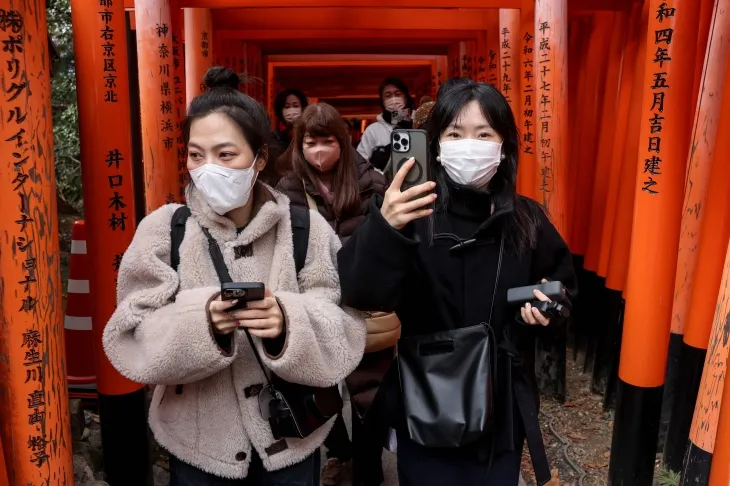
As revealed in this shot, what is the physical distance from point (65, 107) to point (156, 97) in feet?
14.1

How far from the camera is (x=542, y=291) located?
189 centimetres

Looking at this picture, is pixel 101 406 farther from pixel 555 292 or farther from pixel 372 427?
pixel 555 292

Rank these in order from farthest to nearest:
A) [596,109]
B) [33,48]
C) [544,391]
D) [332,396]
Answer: [596,109]
[544,391]
[33,48]
[332,396]

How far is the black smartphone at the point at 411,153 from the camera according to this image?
167 centimetres

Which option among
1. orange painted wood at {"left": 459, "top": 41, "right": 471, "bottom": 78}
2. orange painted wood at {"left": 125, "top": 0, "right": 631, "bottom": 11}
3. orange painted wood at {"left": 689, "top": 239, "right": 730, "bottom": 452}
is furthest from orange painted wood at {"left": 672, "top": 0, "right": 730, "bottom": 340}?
orange painted wood at {"left": 459, "top": 41, "right": 471, "bottom": 78}

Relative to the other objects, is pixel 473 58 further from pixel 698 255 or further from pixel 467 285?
pixel 467 285

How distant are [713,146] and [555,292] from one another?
2350mm

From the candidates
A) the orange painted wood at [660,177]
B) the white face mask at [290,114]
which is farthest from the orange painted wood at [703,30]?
the white face mask at [290,114]

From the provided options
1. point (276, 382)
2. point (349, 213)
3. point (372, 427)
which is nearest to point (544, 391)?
point (349, 213)

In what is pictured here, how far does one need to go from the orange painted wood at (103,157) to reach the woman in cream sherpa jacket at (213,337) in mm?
1465

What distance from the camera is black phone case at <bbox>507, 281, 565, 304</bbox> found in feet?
6.19

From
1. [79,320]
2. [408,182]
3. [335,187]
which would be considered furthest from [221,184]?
[79,320]

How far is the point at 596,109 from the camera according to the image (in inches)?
242

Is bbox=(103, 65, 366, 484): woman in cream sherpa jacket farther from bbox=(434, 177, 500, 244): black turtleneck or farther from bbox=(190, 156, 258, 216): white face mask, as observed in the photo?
bbox=(434, 177, 500, 244): black turtleneck
